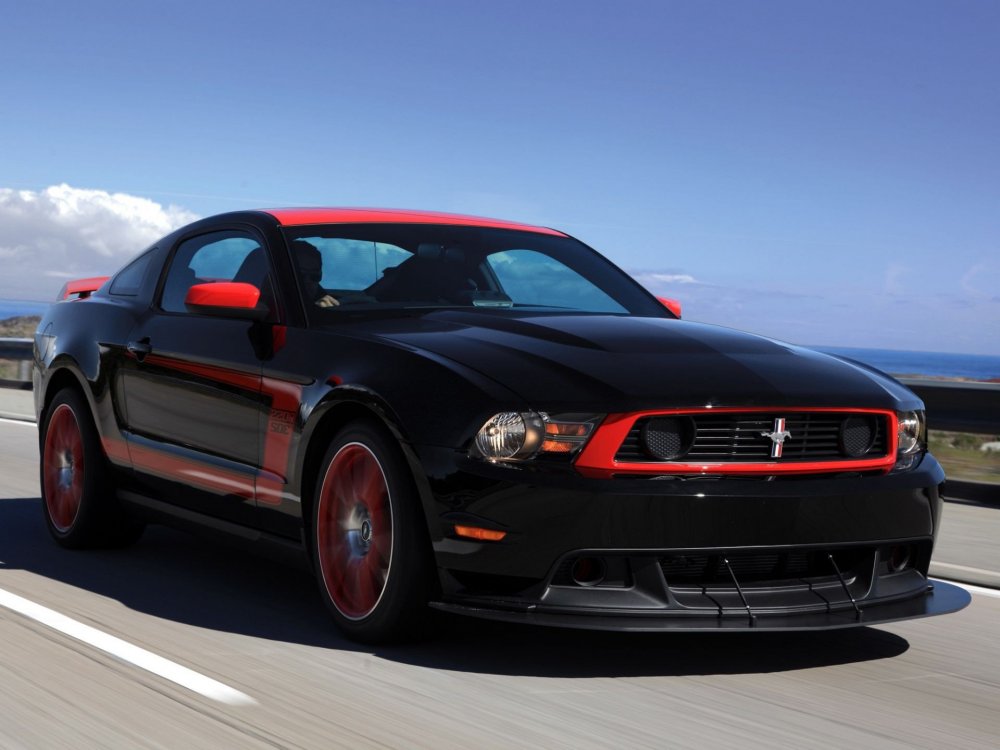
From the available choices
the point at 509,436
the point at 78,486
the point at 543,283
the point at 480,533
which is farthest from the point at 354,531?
the point at 78,486

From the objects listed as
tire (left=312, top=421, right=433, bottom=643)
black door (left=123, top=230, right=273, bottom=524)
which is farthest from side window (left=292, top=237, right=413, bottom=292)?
tire (left=312, top=421, right=433, bottom=643)

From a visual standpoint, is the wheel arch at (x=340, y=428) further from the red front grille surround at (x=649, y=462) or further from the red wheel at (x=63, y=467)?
the red wheel at (x=63, y=467)

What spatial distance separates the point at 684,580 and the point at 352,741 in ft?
3.76

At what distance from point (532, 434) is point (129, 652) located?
1.48 metres

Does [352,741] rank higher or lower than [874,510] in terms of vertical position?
lower

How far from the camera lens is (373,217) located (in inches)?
242

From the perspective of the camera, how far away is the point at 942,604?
15.7 feet

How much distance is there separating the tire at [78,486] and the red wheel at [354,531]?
200 cm

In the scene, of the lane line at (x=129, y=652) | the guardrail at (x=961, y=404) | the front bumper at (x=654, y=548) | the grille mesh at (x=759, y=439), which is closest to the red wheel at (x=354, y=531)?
the front bumper at (x=654, y=548)

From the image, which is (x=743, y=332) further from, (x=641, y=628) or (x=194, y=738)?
(x=194, y=738)

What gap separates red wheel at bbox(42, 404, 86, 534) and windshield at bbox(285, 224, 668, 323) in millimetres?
1835

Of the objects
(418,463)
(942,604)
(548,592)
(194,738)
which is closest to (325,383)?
(418,463)

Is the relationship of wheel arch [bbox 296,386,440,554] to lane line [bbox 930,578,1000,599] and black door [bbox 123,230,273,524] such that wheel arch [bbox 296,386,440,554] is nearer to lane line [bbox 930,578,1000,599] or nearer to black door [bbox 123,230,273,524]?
black door [bbox 123,230,273,524]

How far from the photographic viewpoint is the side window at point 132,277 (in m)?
6.87
